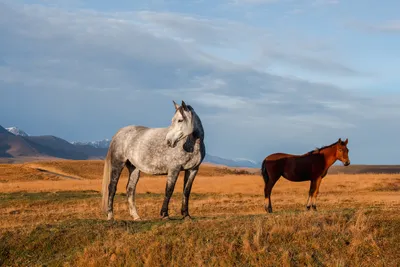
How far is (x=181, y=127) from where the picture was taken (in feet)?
42.6

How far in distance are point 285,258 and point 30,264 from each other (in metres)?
5.31

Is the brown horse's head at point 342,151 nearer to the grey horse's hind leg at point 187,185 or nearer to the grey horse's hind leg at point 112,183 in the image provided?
the grey horse's hind leg at point 187,185

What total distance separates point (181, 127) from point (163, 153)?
3.14 feet

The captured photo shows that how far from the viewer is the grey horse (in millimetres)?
13055

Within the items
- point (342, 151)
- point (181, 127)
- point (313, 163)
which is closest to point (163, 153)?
point (181, 127)

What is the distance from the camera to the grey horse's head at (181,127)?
13.0 m

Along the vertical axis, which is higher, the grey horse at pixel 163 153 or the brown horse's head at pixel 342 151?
the brown horse's head at pixel 342 151

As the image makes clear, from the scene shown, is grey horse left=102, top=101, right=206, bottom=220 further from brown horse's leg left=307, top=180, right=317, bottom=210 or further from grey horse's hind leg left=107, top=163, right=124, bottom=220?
brown horse's leg left=307, top=180, right=317, bottom=210

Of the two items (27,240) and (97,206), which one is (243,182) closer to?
(97,206)

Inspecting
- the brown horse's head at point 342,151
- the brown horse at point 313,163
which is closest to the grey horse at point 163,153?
the brown horse at point 313,163

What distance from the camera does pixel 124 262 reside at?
35.1 feet

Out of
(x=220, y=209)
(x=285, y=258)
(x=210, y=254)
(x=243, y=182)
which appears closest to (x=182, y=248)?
(x=210, y=254)

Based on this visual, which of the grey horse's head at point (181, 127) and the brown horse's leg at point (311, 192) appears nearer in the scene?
the grey horse's head at point (181, 127)

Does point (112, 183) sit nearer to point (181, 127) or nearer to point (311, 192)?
point (181, 127)
